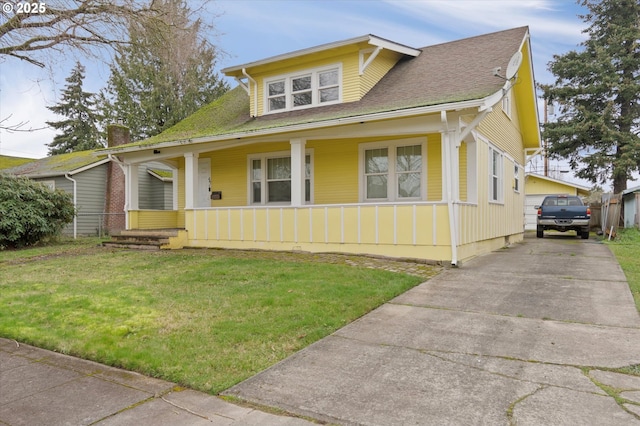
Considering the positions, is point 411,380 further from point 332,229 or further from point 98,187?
point 98,187

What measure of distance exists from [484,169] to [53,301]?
9618mm

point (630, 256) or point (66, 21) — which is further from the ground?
point (66, 21)

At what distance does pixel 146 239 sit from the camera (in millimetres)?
12195

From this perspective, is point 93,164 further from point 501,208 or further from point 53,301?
point 501,208

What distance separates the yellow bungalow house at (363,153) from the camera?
874cm

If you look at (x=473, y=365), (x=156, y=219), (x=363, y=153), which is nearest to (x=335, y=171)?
(x=363, y=153)

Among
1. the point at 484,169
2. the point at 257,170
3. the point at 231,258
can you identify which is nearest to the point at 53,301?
the point at 231,258

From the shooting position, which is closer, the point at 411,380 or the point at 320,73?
the point at 411,380

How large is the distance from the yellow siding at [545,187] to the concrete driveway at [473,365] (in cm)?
2196

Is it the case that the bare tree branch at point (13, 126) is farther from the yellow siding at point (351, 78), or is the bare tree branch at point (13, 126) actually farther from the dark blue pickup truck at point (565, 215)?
the dark blue pickup truck at point (565, 215)

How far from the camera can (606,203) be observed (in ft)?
55.9

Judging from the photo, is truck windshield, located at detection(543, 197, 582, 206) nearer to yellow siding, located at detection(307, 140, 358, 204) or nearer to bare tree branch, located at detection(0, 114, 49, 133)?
yellow siding, located at detection(307, 140, 358, 204)

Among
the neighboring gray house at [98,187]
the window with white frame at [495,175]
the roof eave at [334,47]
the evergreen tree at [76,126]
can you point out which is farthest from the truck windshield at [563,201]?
the evergreen tree at [76,126]

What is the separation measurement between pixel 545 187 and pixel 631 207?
7.45 meters
